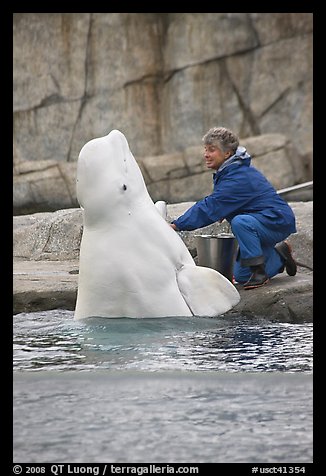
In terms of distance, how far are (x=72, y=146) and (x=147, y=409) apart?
574 inches

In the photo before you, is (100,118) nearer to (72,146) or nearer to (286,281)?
(72,146)

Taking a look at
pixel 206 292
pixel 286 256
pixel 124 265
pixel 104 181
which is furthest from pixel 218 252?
pixel 104 181

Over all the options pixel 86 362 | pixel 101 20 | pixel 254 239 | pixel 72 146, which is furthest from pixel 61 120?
pixel 86 362

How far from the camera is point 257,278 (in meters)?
6.05

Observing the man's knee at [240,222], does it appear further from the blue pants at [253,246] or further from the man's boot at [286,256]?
the man's boot at [286,256]

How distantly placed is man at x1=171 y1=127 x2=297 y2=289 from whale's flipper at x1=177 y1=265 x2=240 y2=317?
526 mm

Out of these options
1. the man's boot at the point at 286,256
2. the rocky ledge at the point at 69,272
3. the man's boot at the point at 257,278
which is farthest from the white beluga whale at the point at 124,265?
the man's boot at the point at 286,256

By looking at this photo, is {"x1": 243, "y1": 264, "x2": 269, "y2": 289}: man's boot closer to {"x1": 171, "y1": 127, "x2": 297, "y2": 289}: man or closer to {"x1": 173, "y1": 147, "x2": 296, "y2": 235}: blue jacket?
{"x1": 171, "y1": 127, "x2": 297, "y2": 289}: man

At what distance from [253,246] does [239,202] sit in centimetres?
37

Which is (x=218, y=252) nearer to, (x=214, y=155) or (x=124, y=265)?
(x=214, y=155)

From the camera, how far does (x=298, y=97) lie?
17.1 m

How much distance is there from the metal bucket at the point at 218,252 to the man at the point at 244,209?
8 centimetres

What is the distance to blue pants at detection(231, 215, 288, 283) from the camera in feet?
19.7

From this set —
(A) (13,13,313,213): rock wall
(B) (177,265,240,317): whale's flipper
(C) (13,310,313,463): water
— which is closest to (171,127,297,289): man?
(B) (177,265,240,317): whale's flipper
